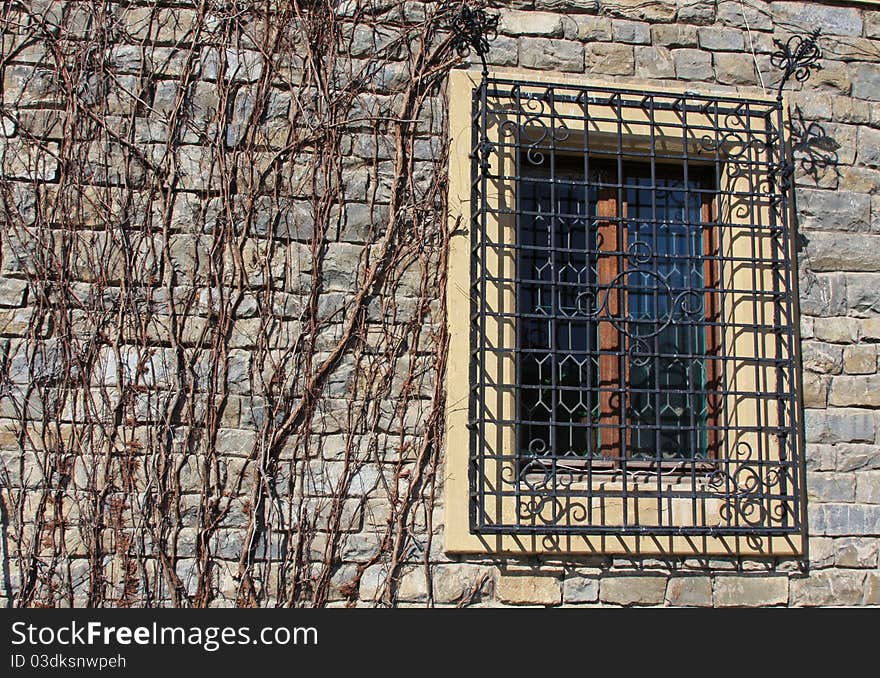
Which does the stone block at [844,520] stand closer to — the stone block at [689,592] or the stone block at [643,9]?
the stone block at [689,592]

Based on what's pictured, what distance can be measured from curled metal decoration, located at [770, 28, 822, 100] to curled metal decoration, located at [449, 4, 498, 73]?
1.32 meters

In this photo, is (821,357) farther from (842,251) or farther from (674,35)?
(674,35)

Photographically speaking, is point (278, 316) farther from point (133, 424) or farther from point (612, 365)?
point (612, 365)

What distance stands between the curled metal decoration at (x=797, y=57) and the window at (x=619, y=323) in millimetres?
161

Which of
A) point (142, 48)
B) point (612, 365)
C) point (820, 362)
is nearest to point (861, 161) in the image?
point (820, 362)

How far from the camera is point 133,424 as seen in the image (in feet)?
12.8

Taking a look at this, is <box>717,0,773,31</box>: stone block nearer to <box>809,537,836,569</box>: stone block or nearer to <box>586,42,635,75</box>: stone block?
<box>586,42,635,75</box>: stone block

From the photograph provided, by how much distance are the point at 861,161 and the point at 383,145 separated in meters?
2.22

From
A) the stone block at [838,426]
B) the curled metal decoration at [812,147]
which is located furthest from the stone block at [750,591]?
the curled metal decoration at [812,147]

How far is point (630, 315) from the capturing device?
4.30 meters

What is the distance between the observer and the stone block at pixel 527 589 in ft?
13.0

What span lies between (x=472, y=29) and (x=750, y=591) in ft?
8.70

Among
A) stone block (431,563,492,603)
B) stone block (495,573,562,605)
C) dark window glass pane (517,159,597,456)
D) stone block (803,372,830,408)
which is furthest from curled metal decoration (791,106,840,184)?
stone block (431,563,492,603)

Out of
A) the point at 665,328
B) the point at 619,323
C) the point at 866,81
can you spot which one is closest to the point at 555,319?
the point at 619,323
